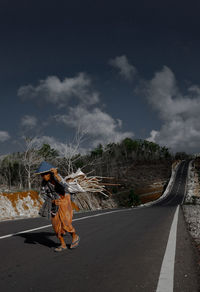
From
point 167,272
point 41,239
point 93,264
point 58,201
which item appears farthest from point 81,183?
point 167,272

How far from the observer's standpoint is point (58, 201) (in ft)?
18.5

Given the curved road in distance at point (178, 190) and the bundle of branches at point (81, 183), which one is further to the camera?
the curved road in distance at point (178, 190)

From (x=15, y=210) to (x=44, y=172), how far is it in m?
8.65

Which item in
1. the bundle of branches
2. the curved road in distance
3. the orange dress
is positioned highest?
the bundle of branches

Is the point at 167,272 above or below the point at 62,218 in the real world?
below

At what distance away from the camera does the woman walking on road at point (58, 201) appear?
555 cm

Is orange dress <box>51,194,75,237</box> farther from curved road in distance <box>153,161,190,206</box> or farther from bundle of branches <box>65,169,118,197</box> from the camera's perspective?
curved road in distance <box>153,161,190,206</box>

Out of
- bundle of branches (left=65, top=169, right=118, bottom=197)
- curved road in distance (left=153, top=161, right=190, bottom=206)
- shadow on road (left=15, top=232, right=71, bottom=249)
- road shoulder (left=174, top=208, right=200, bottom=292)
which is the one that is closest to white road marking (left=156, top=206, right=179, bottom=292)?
road shoulder (left=174, top=208, right=200, bottom=292)

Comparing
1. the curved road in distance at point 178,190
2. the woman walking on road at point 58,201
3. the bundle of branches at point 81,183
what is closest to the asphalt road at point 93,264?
the woman walking on road at point 58,201

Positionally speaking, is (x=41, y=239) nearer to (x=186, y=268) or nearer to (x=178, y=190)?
(x=186, y=268)

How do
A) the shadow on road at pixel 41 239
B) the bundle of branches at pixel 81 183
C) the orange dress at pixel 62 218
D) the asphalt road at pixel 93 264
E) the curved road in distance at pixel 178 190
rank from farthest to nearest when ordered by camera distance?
the curved road in distance at pixel 178 190 < the shadow on road at pixel 41 239 < the bundle of branches at pixel 81 183 < the orange dress at pixel 62 218 < the asphalt road at pixel 93 264

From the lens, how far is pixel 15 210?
13.3 m

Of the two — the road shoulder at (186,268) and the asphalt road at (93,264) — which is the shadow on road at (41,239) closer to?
the asphalt road at (93,264)

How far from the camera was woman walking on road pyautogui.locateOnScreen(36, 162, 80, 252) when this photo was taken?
18.2 feet
